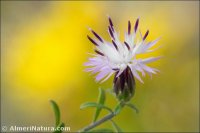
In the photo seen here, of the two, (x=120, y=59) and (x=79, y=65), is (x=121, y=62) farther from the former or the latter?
(x=79, y=65)

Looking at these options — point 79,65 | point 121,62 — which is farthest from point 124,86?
point 79,65

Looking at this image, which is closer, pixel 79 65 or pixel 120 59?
pixel 120 59

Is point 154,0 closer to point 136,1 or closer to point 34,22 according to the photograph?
point 136,1

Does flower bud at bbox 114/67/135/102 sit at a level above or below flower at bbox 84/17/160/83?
below

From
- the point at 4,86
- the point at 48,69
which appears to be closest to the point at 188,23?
the point at 48,69

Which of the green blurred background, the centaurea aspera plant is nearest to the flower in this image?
the centaurea aspera plant

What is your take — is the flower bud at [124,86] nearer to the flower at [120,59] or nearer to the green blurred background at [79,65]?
the flower at [120,59]

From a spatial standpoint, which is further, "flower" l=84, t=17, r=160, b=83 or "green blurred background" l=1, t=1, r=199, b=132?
"green blurred background" l=1, t=1, r=199, b=132

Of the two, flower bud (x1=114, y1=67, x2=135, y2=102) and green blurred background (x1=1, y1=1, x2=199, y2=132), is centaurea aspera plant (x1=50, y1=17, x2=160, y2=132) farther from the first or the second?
green blurred background (x1=1, y1=1, x2=199, y2=132)
